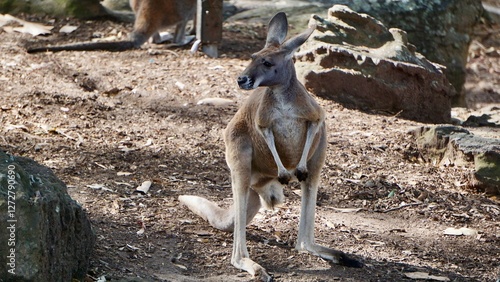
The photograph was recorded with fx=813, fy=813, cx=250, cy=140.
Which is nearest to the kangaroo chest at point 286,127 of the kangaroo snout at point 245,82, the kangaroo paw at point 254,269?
the kangaroo snout at point 245,82

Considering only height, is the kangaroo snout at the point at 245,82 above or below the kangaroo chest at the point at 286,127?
→ above

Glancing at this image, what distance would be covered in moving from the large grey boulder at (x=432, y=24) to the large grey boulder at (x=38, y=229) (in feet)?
20.0

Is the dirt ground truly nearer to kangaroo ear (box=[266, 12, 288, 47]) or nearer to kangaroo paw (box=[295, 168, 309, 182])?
kangaroo paw (box=[295, 168, 309, 182])

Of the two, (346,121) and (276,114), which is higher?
(276,114)

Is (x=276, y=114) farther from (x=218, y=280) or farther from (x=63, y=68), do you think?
(x=63, y=68)

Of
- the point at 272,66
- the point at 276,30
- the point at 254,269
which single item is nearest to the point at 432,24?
the point at 276,30

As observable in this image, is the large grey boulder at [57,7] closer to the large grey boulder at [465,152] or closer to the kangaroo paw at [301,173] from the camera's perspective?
the large grey boulder at [465,152]

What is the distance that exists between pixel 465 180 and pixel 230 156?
7.42 feet

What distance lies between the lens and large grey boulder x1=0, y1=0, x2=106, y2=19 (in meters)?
9.56

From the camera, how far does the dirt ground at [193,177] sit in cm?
434

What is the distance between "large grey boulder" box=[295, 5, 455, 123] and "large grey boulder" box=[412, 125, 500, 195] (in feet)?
3.06

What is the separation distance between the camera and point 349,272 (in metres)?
4.22

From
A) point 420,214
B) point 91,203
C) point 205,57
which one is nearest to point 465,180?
point 420,214

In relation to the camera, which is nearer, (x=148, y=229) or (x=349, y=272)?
(x=349, y=272)
